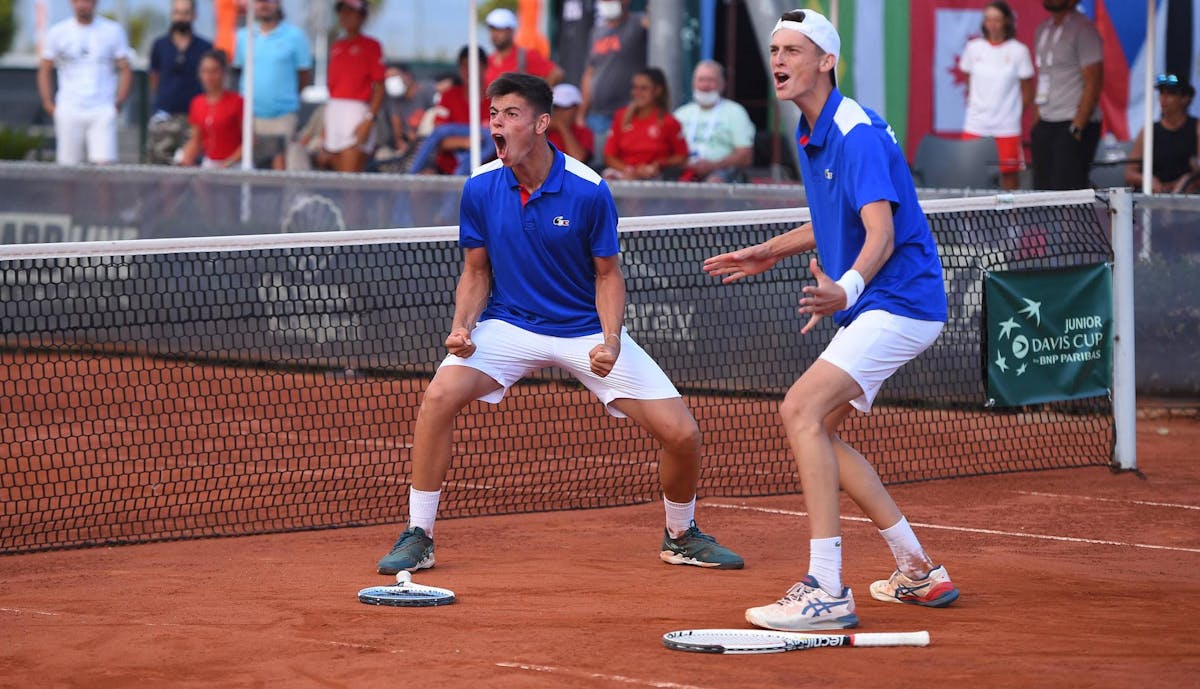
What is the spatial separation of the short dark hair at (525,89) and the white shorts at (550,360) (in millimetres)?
886

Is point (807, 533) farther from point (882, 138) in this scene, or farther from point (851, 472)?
point (882, 138)

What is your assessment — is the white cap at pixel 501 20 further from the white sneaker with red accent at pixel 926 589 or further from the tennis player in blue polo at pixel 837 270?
the white sneaker with red accent at pixel 926 589

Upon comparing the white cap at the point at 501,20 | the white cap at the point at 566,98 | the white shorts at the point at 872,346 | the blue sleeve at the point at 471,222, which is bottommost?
the white shorts at the point at 872,346

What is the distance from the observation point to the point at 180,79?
16281 mm

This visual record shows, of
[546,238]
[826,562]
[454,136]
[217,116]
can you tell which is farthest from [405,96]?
[826,562]

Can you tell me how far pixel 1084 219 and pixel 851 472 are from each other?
197 inches

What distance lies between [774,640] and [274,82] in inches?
434

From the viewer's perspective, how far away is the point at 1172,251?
1133 cm

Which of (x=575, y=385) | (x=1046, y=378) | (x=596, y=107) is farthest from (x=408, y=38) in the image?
(x=1046, y=378)

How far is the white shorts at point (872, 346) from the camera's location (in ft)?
18.9

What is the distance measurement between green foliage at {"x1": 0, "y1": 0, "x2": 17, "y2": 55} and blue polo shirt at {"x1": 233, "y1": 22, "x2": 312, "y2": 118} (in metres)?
30.2

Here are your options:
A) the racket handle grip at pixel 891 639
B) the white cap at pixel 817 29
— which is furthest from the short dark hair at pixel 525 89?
the racket handle grip at pixel 891 639

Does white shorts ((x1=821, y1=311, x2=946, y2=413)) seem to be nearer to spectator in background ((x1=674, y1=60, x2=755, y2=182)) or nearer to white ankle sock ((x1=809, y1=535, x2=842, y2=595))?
white ankle sock ((x1=809, y1=535, x2=842, y2=595))

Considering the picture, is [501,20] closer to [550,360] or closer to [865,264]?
[550,360]
